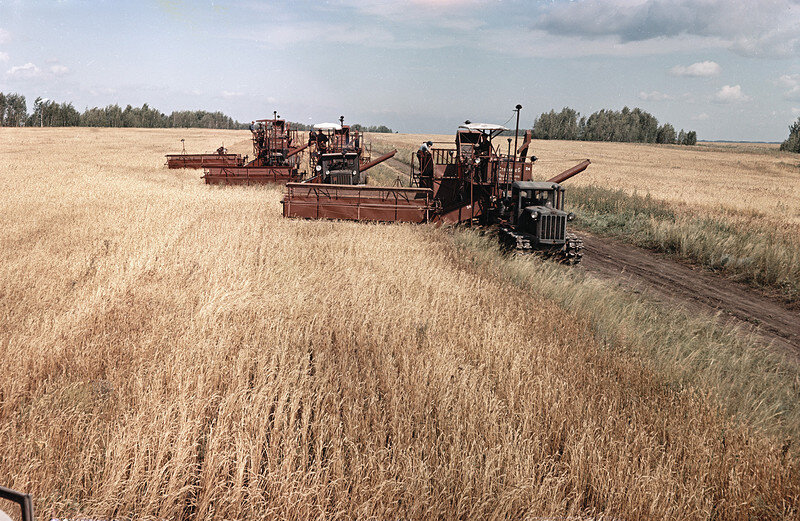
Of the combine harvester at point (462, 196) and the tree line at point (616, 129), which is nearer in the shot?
the combine harvester at point (462, 196)

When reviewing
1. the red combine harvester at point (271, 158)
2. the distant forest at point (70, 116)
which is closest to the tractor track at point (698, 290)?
the red combine harvester at point (271, 158)

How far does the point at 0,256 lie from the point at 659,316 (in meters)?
11.9

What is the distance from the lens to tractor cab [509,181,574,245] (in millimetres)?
12078

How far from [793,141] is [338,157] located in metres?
118

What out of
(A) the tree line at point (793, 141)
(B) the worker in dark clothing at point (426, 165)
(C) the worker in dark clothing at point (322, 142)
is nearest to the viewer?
(B) the worker in dark clothing at point (426, 165)

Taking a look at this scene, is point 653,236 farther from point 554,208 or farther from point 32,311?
point 32,311

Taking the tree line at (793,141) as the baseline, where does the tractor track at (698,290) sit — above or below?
below

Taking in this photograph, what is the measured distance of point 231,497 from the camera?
3029 mm

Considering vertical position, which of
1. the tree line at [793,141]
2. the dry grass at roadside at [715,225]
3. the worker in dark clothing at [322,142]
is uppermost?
the tree line at [793,141]

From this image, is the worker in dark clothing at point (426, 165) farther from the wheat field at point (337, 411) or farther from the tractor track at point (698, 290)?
the wheat field at point (337, 411)

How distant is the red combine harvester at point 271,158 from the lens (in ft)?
78.4

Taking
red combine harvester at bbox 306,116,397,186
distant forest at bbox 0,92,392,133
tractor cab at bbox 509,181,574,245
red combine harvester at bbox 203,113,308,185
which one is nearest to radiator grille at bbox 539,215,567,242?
tractor cab at bbox 509,181,574,245

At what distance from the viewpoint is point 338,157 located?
2083cm

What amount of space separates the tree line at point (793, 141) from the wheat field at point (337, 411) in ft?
406
